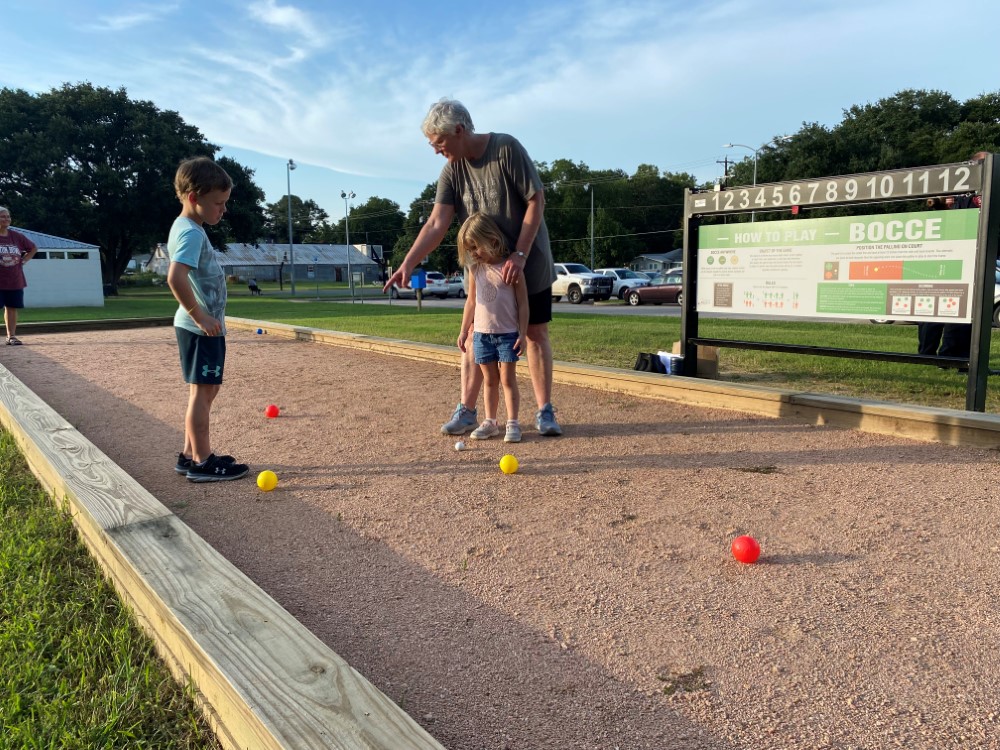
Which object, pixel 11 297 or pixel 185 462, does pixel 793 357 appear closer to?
pixel 185 462

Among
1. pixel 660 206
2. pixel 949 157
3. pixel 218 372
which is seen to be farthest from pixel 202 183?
pixel 660 206

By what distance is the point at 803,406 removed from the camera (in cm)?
441

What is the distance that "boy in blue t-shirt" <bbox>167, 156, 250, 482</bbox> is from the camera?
3182 millimetres

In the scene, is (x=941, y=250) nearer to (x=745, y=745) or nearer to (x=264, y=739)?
(x=745, y=745)

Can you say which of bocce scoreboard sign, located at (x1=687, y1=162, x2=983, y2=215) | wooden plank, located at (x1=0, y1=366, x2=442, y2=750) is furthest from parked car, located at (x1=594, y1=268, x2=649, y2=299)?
wooden plank, located at (x1=0, y1=366, x2=442, y2=750)

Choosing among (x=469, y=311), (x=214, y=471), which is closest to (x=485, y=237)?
(x=469, y=311)

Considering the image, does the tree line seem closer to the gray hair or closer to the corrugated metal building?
the corrugated metal building

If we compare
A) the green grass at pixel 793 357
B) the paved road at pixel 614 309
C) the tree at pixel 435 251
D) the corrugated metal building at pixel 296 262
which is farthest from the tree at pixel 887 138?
the green grass at pixel 793 357

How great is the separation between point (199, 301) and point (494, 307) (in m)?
1.59

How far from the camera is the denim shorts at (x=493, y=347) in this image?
13.1 feet

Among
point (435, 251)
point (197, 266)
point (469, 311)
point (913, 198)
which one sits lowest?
point (469, 311)

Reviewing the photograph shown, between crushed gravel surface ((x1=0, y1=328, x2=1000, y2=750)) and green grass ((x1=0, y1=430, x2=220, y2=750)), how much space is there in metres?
0.43

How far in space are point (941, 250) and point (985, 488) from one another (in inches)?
83.3

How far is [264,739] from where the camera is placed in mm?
1337
